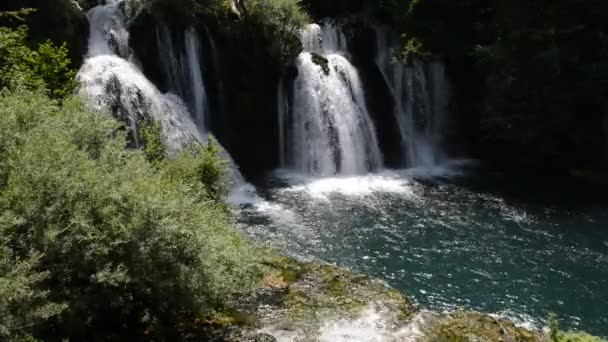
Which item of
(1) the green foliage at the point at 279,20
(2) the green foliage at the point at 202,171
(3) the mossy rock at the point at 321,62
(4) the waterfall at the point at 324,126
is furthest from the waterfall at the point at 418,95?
(2) the green foliage at the point at 202,171

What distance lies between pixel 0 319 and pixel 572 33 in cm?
2868

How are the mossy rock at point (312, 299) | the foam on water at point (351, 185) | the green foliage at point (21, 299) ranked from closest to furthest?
the green foliage at point (21, 299), the mossy rock at point (312, 299), the foam on water at point (351, 185)

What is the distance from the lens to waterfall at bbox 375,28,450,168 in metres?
32.8

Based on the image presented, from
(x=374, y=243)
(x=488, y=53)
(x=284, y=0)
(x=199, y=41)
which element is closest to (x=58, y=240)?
(x=374, y=243)

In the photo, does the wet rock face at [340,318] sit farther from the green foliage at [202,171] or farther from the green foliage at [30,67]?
the green foliage at [30,67]

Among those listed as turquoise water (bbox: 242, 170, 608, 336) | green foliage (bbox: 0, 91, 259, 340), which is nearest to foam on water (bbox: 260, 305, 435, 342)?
green foliage (bbox: 0, 91, 259, 340)

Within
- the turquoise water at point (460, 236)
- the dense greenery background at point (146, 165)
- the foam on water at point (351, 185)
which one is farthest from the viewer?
the foam on water at point (351, 185)

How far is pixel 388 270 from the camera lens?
19.9 metres

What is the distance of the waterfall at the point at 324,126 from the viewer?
29.5 meters

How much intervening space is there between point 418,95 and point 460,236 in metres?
12.3

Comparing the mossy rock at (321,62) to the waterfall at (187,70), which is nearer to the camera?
the waterfall at (187,70)

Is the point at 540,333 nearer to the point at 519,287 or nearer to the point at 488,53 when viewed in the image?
the point at 519,287

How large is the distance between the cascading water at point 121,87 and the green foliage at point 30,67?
13.0 ft

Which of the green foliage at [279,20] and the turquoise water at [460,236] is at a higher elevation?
the green foliage at [279,20]
